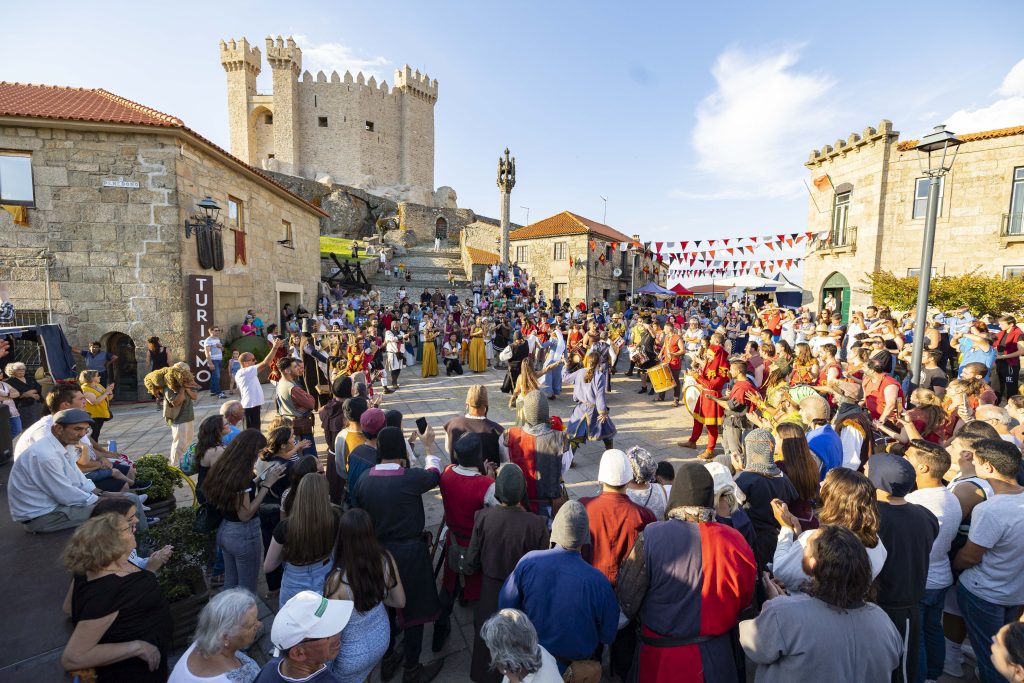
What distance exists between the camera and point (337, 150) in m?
47.0

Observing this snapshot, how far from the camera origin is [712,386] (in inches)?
268

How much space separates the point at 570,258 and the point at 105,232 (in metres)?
25.9

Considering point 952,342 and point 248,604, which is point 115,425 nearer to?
point 248,604

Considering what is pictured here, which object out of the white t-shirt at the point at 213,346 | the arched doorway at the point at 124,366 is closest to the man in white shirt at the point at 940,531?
the white t-shirt at the point at 213,346

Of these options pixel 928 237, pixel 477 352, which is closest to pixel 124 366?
pixel 477 352

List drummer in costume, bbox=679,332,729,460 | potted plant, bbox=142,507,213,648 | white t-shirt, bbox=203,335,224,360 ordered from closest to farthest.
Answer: potted plant, bbox=142,507,213,648 → drummer in costume, bbox=679,332,729,460 → white t-shirt, bbox=203,335,224,360

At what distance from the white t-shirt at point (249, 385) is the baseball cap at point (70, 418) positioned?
2.95 m

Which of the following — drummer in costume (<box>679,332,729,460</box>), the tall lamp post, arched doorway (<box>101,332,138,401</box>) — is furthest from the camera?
arched doorway (<box>101,332,138,401</box>)

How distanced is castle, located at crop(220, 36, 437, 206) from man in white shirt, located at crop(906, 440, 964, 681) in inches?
1968

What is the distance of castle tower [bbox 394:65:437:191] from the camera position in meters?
49.3

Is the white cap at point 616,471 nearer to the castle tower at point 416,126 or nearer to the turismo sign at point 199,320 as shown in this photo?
the turismo sign at point 199,320

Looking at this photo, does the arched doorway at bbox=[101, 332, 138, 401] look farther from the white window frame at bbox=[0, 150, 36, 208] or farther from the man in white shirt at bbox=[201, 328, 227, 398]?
the white window frame at bbox=[0, 150, 36, 208]

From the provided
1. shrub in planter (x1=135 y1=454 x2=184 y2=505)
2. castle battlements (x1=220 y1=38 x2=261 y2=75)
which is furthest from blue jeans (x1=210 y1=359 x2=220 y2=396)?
castle battlements (x1=220 y1=38 x2=261 y2=75)

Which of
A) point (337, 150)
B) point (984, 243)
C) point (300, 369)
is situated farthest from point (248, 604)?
point (337, 150)
